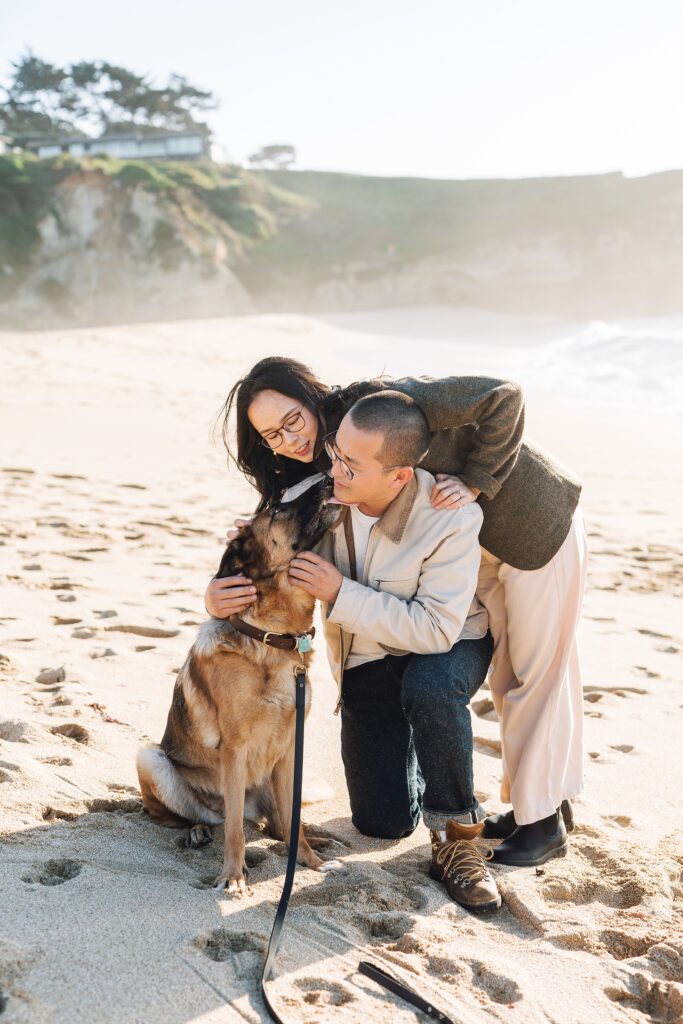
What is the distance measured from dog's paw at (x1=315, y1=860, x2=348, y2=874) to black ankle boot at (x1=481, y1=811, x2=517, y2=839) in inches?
24.8

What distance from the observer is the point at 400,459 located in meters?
3.07

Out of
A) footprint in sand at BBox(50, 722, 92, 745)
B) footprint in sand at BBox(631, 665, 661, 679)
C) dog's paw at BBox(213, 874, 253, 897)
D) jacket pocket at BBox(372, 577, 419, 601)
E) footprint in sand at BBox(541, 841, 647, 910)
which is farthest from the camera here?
footprint in sand at BBox(631, 665, 661, 679)

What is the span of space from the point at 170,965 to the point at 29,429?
393 inches

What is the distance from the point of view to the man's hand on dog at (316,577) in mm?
A: 3131

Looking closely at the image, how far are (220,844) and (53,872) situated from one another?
0.67 m

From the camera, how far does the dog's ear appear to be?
127 inches

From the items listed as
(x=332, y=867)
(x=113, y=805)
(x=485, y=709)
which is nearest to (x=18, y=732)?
(x=113, y=805)

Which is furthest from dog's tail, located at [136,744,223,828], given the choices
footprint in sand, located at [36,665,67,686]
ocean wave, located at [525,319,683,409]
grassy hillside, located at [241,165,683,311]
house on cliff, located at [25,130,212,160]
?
house on cliff, located at [25,130,212,160]

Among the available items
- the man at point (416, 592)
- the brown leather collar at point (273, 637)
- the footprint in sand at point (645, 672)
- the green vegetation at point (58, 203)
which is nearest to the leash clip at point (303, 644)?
the brown leather collar at point (273, 637)

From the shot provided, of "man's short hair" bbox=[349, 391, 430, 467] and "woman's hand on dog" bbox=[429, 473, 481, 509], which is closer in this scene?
"man's short hair" bbox=[349, 391, 430, 467]

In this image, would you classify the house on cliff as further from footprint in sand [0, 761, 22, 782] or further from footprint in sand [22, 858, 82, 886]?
footprint in sand [22, 858, 82, 886]

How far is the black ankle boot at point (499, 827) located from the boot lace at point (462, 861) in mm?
365

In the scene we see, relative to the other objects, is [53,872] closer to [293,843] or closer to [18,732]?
[293,843]

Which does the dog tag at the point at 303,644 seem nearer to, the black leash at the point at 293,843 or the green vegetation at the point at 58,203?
the black leash at the point at 293,843
